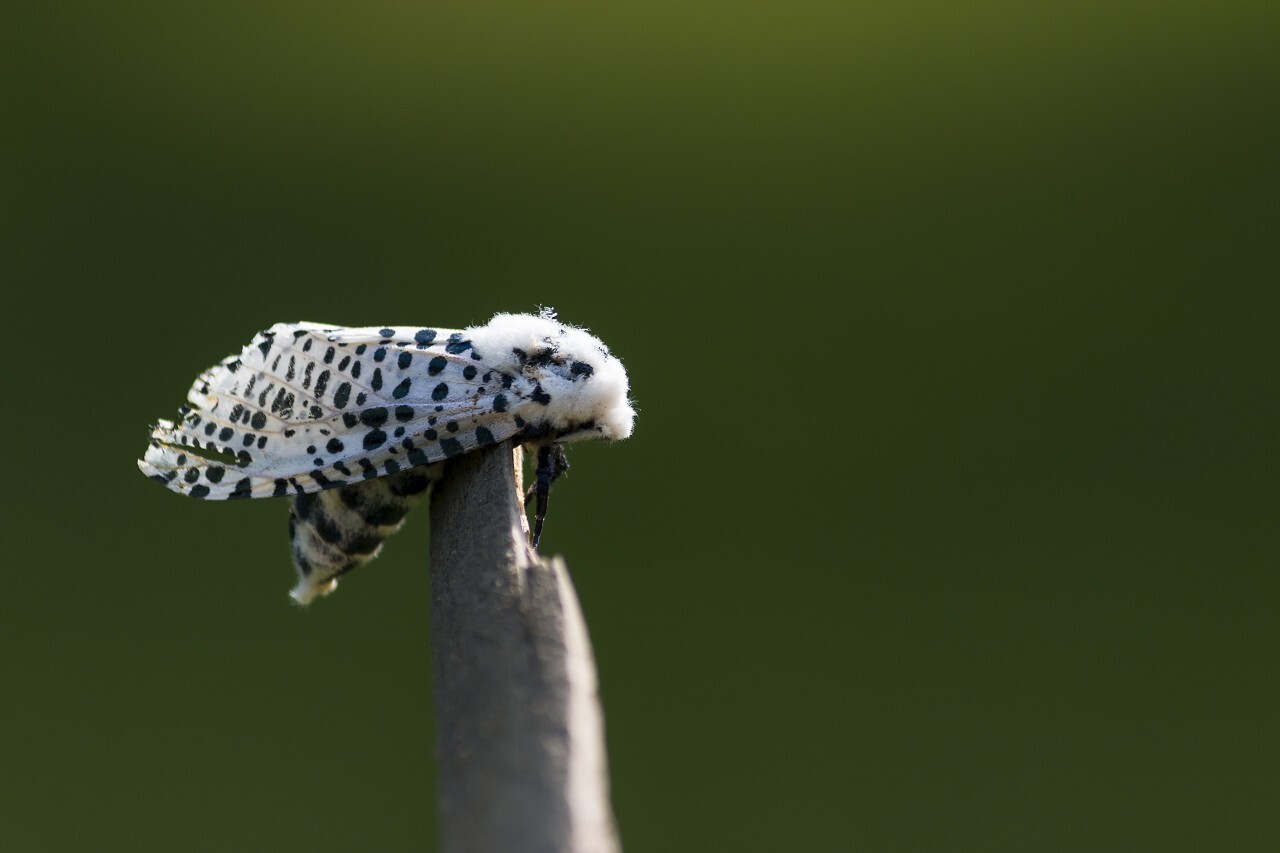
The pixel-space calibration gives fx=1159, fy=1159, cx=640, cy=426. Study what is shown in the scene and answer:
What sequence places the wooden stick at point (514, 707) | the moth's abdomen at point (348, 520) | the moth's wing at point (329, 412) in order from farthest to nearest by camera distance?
the moth's abdomen at point (348, 520), the moth's wing at point (329, 412), the wooden stick at point (514, 707)

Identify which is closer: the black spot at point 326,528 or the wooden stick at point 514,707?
the wooden stick at point 514,707

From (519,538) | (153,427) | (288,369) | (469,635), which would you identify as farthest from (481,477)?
(153,427)

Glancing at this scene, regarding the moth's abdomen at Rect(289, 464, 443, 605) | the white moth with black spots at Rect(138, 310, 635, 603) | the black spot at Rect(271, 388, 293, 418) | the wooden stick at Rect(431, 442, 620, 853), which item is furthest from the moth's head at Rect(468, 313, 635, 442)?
the wooden stick at Rect(431, 442, 620, 853)

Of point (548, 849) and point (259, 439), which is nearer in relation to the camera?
point (548, 849)

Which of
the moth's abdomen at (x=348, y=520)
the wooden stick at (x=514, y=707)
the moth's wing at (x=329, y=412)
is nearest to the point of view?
the wooden stick at (x=514, y=707)

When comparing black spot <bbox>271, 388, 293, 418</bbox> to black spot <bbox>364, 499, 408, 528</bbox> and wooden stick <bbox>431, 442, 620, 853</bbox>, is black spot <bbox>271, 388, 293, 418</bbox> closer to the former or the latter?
black spot <bbox>364, 499, 408, 528</bbox>

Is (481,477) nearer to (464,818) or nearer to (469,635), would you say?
(469,635)

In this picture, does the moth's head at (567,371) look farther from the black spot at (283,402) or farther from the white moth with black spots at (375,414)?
the black spot at (283,402)

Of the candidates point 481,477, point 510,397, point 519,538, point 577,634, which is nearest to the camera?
point 577,634

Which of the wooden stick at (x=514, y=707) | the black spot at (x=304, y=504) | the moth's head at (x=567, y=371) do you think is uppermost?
the moth's head at (x=567, y=371)

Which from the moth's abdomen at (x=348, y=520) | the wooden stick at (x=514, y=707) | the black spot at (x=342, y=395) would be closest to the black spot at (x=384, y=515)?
the moth's abdomen at (x=348, y=520)
